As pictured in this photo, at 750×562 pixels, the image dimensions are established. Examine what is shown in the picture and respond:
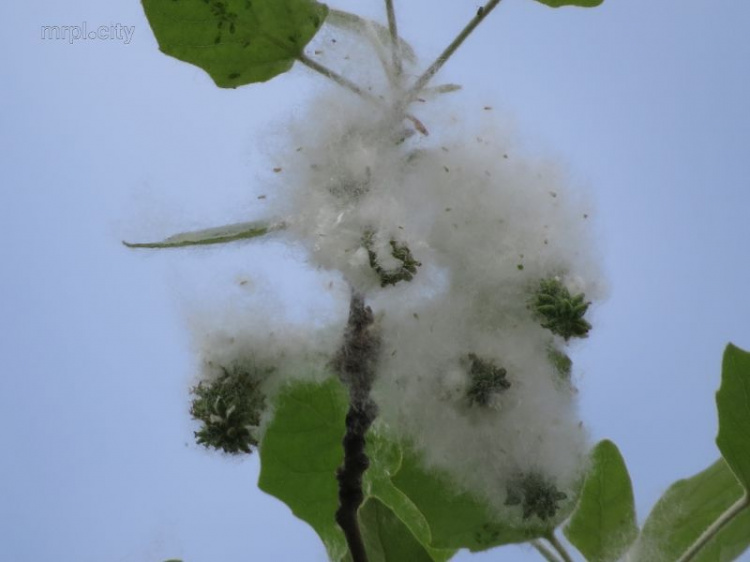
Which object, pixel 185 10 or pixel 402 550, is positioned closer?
pixel 185 10

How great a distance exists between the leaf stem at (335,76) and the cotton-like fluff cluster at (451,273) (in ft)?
0.04

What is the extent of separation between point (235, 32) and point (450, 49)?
0.26m

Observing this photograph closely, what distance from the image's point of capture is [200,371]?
112 cm

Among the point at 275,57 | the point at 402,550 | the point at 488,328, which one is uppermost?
the point at 275,57

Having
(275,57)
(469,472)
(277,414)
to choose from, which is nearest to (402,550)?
(469,472)

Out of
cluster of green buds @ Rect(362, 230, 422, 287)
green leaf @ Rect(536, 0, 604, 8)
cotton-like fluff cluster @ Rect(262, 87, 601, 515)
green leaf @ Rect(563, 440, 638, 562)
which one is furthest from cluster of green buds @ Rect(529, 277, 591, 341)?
green leaf @ Rect(536, 0, 604, 8)

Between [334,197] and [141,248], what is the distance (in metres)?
0.25

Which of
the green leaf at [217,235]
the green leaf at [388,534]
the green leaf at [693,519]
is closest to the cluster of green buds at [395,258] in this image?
the green leaf at [217,235]

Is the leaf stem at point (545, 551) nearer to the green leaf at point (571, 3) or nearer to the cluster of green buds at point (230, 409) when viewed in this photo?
the cluster of green buds at point (230, 409)

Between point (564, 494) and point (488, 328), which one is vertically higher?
point (488, 328)

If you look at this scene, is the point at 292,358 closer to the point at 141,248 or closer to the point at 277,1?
the point at 141,248

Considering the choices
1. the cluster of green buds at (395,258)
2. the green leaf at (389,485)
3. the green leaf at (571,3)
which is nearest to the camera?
the cluster of green buds at (395,258)

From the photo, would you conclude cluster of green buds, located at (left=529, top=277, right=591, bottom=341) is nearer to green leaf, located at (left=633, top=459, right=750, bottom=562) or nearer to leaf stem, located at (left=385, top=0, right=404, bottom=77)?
leaf stem, located at (left=385, top=0, right=404, bottom=77)

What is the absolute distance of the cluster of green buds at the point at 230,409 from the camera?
1.07 m
